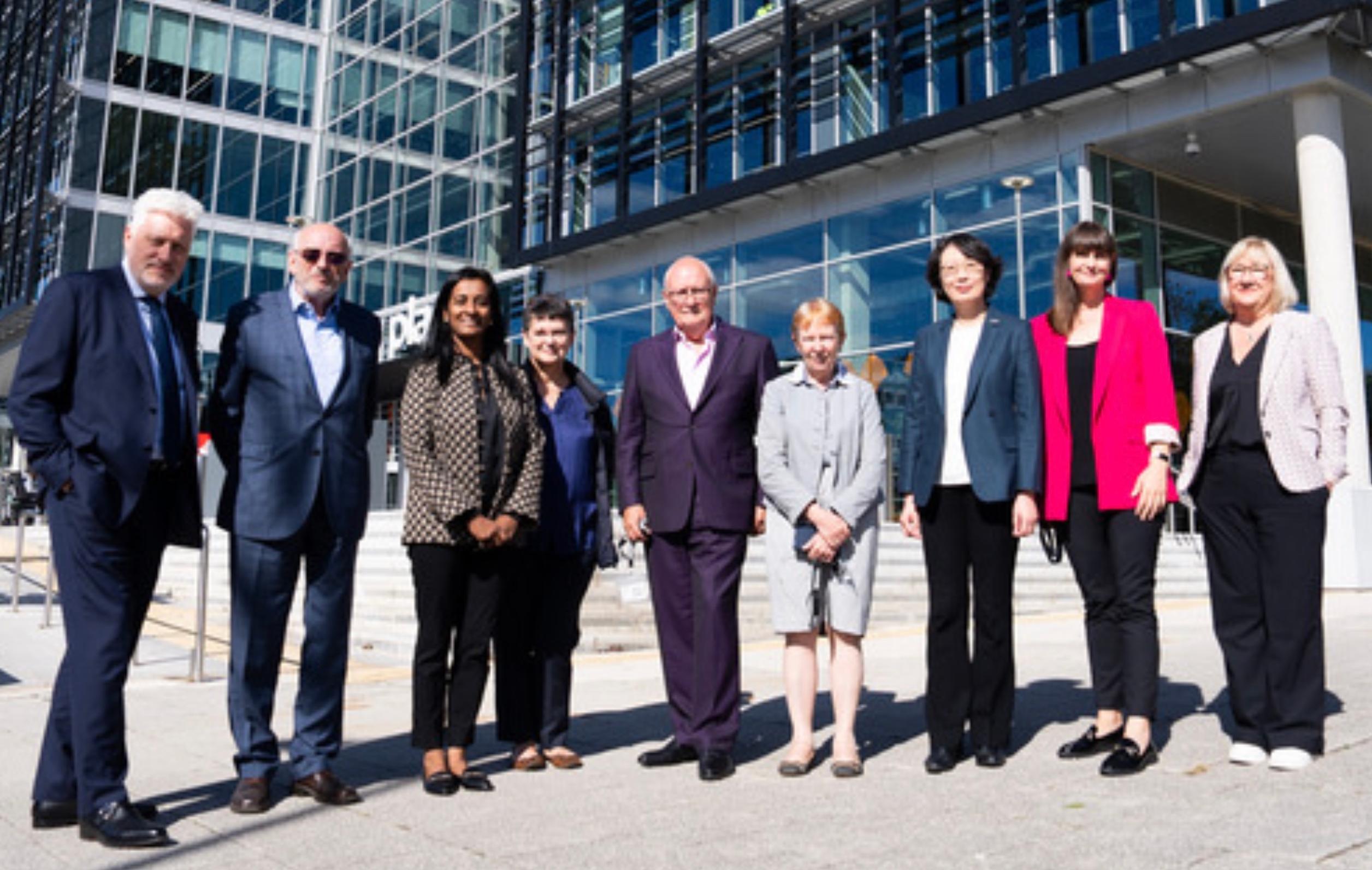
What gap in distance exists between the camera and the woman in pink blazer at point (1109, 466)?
4160 millimetres

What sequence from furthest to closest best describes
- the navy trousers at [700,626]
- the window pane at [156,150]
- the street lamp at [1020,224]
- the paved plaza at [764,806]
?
the window pane at [156,150]
the street lamp at [1020,224]
the navy trousers at [700,626]
the paved plaza at [764,806]

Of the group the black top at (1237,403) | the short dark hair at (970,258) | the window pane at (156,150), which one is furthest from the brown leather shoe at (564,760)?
the window pane at (156,150)

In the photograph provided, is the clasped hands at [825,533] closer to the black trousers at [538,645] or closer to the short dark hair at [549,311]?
the black trousers at [538,645]

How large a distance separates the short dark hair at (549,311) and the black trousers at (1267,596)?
8.97 ft

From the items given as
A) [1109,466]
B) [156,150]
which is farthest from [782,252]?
[156,150]

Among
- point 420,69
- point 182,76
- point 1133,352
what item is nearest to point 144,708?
point 1133,352

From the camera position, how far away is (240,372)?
3955 mm

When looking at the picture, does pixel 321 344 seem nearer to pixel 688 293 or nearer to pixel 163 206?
pixel 163 206

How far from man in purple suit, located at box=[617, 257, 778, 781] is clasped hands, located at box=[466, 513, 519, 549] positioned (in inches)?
23.7

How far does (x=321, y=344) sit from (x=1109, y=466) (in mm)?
3015

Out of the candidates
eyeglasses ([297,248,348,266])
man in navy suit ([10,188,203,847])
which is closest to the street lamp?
eyeglasses ([297,248,348,266])

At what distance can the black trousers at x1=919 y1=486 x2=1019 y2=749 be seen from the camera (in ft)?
13.7

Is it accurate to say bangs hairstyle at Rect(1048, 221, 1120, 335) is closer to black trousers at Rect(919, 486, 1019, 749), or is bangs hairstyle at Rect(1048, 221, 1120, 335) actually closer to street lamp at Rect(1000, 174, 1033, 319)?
black trousers at Rect(919, 486, 1019, 749)

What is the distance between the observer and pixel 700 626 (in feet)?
14.4
